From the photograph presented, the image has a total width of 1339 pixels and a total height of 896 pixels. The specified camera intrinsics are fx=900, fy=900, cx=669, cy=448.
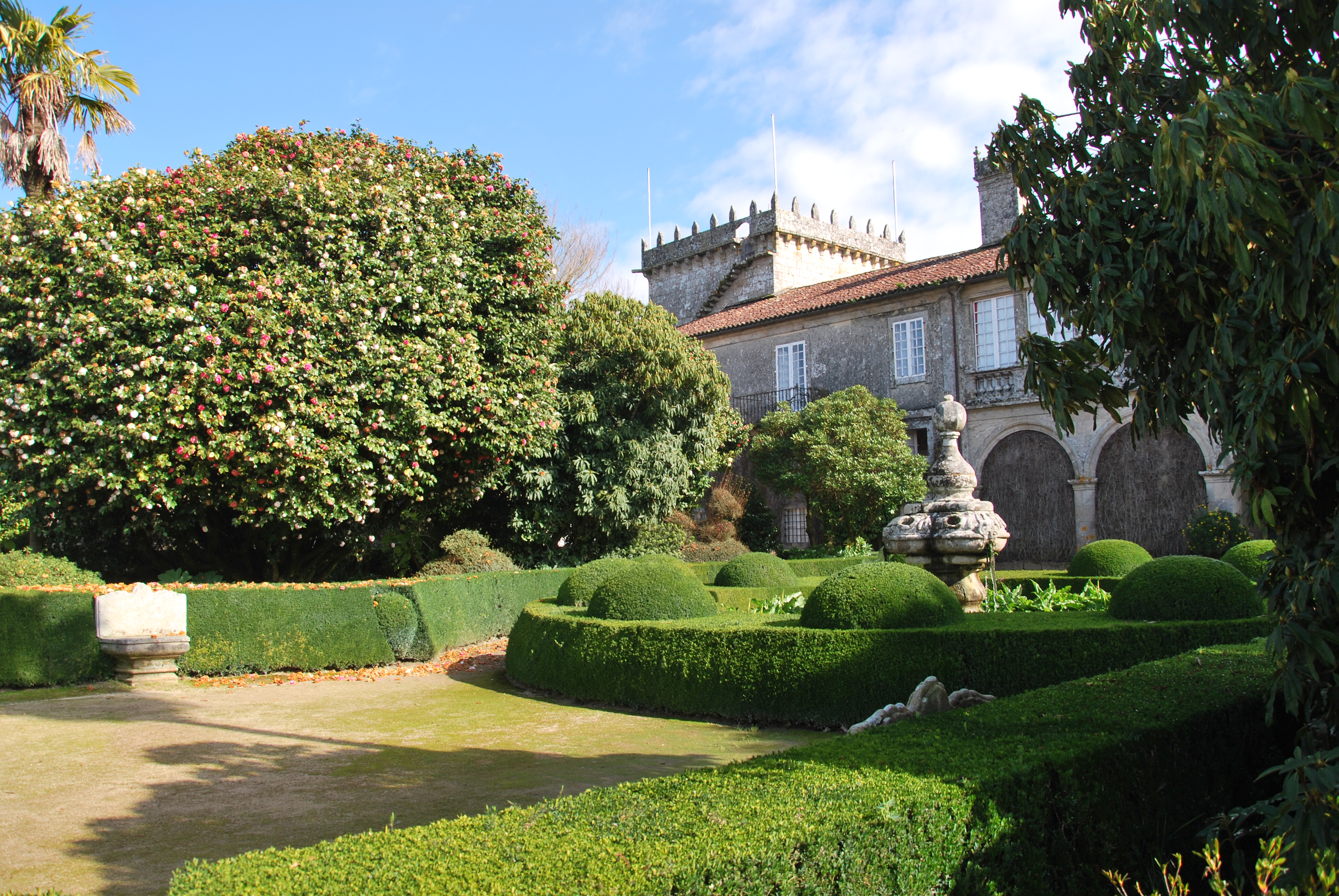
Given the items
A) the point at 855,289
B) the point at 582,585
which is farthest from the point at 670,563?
the point at 855,289

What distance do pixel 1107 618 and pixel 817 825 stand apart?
22.2 feet

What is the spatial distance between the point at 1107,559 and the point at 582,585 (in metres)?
8.02

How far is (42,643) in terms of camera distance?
11.1 m

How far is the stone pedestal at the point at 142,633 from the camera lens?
10938 mm

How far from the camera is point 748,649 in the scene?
27.8 feet

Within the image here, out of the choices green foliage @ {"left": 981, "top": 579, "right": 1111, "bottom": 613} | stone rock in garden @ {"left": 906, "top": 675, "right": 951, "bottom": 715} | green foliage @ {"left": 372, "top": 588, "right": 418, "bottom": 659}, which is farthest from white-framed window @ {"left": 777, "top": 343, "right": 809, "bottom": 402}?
stone rock in garden @ {"left": 906, "top": 675, "right": 951, "bottom": 715}

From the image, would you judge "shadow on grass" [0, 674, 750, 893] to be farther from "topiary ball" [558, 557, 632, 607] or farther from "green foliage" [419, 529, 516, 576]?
"green foliage" [419, 529, 516, 576]

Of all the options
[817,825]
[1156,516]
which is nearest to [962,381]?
[1156,516]

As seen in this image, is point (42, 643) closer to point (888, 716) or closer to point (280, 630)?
point (280, 630)

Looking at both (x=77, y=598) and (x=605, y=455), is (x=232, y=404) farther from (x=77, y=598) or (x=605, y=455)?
(x=605, y=455)

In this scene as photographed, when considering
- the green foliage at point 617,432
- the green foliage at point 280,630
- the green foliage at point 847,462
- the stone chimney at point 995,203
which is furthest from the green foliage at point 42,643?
the stone chimney at point 995,203

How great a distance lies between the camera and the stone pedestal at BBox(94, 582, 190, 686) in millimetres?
10938

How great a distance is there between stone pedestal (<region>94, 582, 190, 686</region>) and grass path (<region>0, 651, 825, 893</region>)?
0.40m

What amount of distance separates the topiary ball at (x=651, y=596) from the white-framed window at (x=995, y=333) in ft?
44.9
